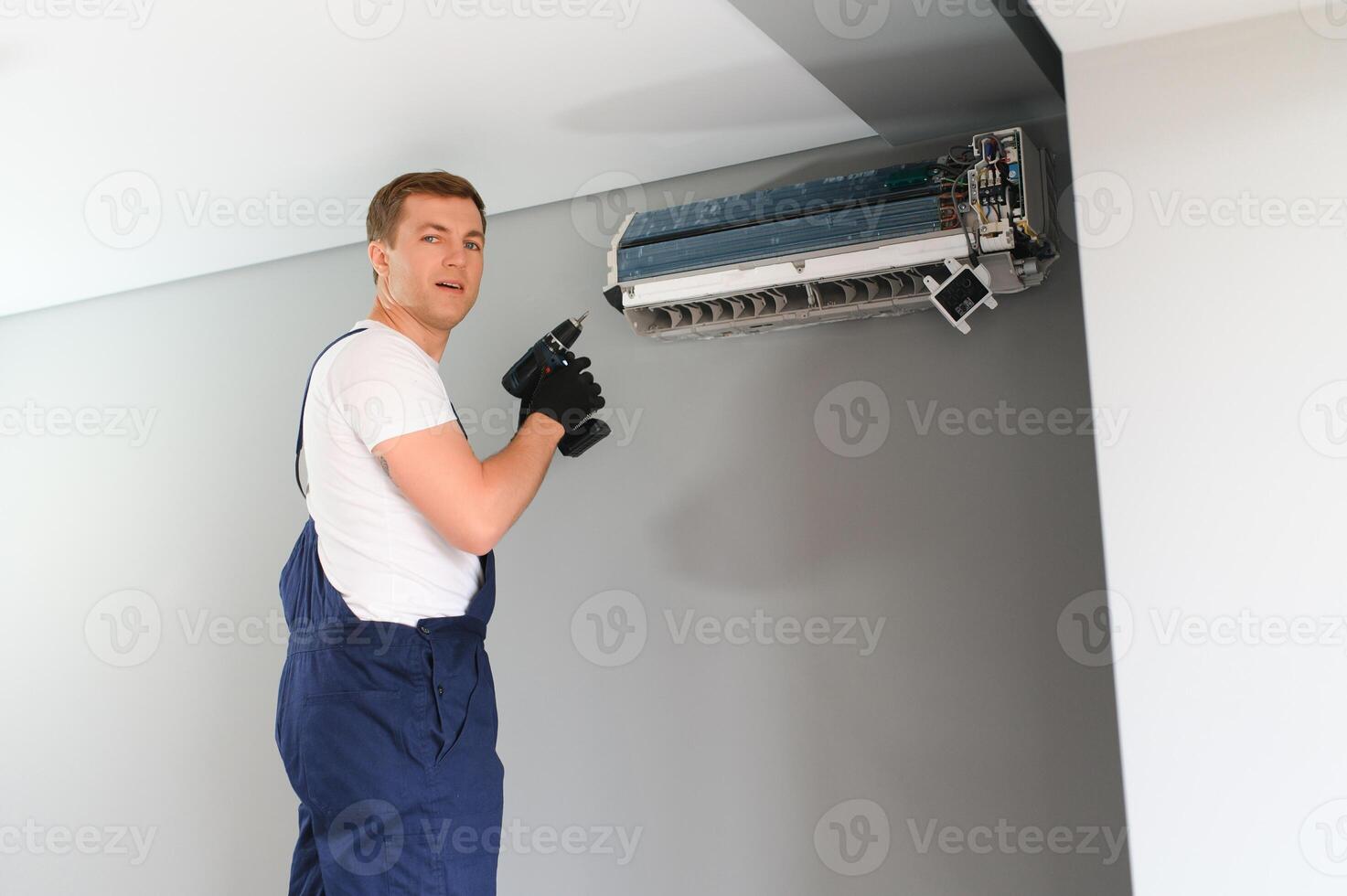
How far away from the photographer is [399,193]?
193 cm

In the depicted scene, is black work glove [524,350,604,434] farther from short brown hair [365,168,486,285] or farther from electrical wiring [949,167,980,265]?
electrical wiring [949,167,980,265]

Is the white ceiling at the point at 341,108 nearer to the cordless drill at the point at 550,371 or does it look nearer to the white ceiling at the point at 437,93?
the white ceiling at the point at 437,93

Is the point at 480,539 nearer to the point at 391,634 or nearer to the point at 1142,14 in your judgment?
the point at 391,634

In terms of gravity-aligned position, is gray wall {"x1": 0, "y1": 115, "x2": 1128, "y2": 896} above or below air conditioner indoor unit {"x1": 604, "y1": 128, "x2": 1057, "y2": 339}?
below

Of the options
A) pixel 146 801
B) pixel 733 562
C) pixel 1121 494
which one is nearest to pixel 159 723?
pixel 146 801

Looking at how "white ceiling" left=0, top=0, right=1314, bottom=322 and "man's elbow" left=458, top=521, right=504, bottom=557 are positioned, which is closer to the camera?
"man's elbow" left=458, top=521, right=504, bottom=557

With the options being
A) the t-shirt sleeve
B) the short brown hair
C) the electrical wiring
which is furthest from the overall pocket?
the electrical wiring

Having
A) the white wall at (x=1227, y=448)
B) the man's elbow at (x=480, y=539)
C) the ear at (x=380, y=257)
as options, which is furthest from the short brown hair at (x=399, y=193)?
the white wall at (x=1227, y=448)

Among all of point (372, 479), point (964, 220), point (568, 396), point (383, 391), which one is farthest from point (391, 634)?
point (964, 220)

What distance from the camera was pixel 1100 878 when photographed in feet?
7.16

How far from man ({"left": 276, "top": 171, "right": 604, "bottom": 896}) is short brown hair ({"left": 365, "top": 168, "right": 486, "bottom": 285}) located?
0.73ft

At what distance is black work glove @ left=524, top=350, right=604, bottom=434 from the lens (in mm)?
1938

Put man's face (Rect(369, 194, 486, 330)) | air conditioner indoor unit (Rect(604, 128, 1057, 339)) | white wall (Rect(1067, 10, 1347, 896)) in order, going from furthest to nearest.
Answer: air conditioner indoor unit (Rect(604, 128, 1057, 339)), man's face (Rect(369, 194, 486, 330)), white wall (Rect(1067, 10, 1347, 896))

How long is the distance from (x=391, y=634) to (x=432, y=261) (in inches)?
24.9
